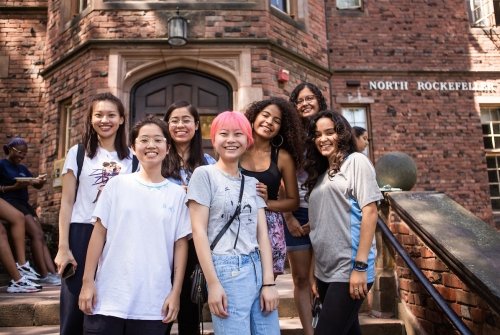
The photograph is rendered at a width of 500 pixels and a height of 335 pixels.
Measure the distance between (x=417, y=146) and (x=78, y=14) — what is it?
7067mm

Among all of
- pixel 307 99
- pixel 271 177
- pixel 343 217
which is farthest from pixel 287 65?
pixel 343 217

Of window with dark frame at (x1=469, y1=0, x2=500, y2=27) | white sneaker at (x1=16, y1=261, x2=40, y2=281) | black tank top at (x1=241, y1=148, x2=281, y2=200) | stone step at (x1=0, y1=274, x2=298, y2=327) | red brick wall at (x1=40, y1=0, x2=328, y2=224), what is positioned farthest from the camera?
window with dark frame at (x1=469, y1=0, x2=500, y2=27)

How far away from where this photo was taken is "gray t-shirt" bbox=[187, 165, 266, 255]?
1.89 metres

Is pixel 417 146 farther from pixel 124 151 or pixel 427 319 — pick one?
pixel 124 151

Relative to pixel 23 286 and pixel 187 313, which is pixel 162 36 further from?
pixel 187 313

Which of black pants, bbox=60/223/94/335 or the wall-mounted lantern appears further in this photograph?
the wall-mounted lantern

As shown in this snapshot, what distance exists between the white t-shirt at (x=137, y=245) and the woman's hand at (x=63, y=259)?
0.93 feet

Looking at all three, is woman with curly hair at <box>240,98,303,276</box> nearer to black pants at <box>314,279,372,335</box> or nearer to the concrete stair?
black pants at <box>314,279,372,335</box>

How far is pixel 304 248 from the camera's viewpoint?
271 centimetres

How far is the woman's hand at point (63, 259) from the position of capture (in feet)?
6.86

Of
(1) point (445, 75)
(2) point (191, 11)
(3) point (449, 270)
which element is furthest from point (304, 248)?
(1) point (445, 75)

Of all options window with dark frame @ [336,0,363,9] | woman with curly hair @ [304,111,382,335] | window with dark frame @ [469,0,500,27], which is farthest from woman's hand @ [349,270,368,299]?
window with dark frame @ [469,0,500,27]

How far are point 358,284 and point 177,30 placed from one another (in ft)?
17.5

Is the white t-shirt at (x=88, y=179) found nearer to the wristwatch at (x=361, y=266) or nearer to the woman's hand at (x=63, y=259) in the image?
the woman's hand at (x=63, y=259)
